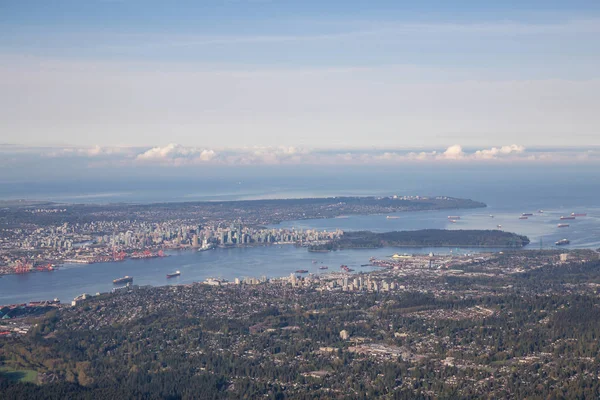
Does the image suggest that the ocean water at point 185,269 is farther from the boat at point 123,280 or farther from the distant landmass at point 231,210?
the distant landmass at point 231,210

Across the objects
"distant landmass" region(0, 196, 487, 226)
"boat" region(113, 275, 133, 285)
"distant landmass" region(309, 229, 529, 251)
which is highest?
"distant landmass" region(0, 196, 487, 226)

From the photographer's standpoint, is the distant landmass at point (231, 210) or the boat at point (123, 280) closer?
the boat at point (123, 280)

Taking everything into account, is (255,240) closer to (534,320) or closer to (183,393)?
(534,320)

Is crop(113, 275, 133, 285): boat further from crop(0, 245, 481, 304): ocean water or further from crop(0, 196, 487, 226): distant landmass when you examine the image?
crop(0, 196, 487, 226): distant landmass

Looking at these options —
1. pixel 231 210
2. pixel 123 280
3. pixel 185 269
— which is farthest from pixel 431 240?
pixel 231 210

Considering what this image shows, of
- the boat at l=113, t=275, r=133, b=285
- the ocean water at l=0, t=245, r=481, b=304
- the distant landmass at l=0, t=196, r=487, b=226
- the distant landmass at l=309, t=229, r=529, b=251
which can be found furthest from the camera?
the distant landmass at l=0, t=196, r=487, b=226

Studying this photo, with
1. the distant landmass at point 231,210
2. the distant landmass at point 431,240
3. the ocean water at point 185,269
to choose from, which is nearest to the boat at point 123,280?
the ocean water at point 185,269

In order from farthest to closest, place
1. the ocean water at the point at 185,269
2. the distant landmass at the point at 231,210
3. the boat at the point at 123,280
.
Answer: the distant landmass at the point at 231,210
the boat at the point at 123,280
the ocean water at the point at 185,269

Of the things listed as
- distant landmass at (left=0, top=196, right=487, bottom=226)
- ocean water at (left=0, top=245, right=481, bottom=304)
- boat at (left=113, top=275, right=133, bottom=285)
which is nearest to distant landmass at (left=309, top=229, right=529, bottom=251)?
ocean water at (left=0, top=245, right=481, bottom=304)

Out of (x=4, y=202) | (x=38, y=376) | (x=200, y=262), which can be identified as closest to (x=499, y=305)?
(x=38, y=376)
